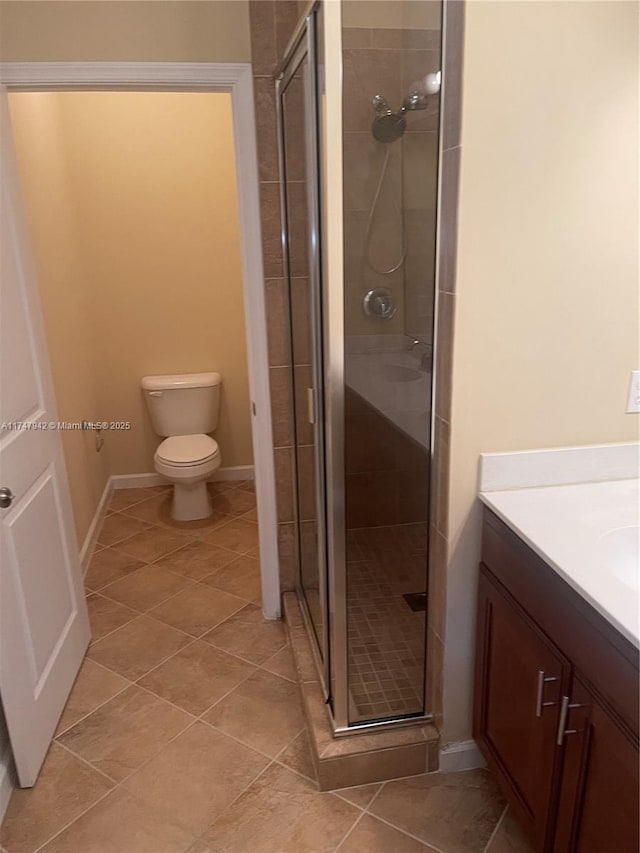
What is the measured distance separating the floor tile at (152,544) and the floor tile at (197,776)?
1301 millimetres

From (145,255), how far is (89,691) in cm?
247

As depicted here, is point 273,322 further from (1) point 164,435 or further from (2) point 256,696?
(1) point 164,435

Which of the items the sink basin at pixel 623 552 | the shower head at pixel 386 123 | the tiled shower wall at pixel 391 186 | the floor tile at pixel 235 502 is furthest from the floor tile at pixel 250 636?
the shower head at pixel 386 123

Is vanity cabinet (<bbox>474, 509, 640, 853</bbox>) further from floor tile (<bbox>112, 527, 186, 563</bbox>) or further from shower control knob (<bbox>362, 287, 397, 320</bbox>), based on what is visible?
floor tile (<bbox>112, 527, 186, 563</bbox>)

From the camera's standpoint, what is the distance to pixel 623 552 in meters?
1.36

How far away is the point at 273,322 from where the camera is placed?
2330 millimetres

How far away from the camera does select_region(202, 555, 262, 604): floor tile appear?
9.38ft

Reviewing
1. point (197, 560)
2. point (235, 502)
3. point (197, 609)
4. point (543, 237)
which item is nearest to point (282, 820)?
point (197, 609)

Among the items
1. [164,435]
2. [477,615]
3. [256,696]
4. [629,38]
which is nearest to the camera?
[629,38]

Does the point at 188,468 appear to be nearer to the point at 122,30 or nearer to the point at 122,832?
the point at 122,832

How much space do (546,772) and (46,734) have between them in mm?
1532

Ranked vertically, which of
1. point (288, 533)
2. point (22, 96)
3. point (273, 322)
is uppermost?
point (22, 96)

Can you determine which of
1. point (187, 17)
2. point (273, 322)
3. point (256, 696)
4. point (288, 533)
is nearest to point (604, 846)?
point (256, 696)
